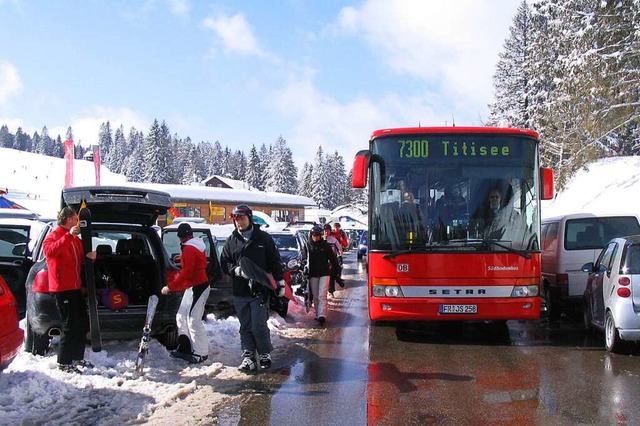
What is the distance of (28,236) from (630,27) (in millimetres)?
22392

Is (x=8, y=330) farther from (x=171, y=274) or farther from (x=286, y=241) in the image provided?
(x=286, y=241)

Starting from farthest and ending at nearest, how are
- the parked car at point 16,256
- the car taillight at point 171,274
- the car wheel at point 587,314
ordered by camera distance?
the car wheel at point 587,314
the parked car at point 16,256
the car taillight at point 171,274

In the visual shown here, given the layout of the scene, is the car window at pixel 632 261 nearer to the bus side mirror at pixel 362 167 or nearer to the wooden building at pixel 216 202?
the bus side mirror at pixel 362 167

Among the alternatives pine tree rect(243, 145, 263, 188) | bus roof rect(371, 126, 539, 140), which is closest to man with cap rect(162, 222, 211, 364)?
bus roof rect(371, 126, 539, 140)

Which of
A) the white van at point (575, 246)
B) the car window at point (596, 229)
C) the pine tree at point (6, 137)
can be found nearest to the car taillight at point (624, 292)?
the white van at point (575, 246)

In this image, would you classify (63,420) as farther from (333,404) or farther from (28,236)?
(28,236)

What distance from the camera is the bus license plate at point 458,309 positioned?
29.4ft

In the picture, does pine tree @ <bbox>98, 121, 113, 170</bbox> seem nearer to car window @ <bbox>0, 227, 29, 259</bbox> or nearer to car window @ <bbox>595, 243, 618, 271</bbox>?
car window @ <bbox>0, 227, 29, 259</bbox>

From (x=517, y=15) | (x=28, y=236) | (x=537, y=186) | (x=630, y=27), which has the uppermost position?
(x=517, y=15)

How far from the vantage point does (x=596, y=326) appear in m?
9.44

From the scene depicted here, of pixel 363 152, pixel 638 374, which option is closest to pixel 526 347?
pixel 638 374

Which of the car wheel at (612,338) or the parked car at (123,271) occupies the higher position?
the parked car at (123,271)

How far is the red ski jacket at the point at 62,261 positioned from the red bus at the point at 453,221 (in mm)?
4062

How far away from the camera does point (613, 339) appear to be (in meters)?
8.34
